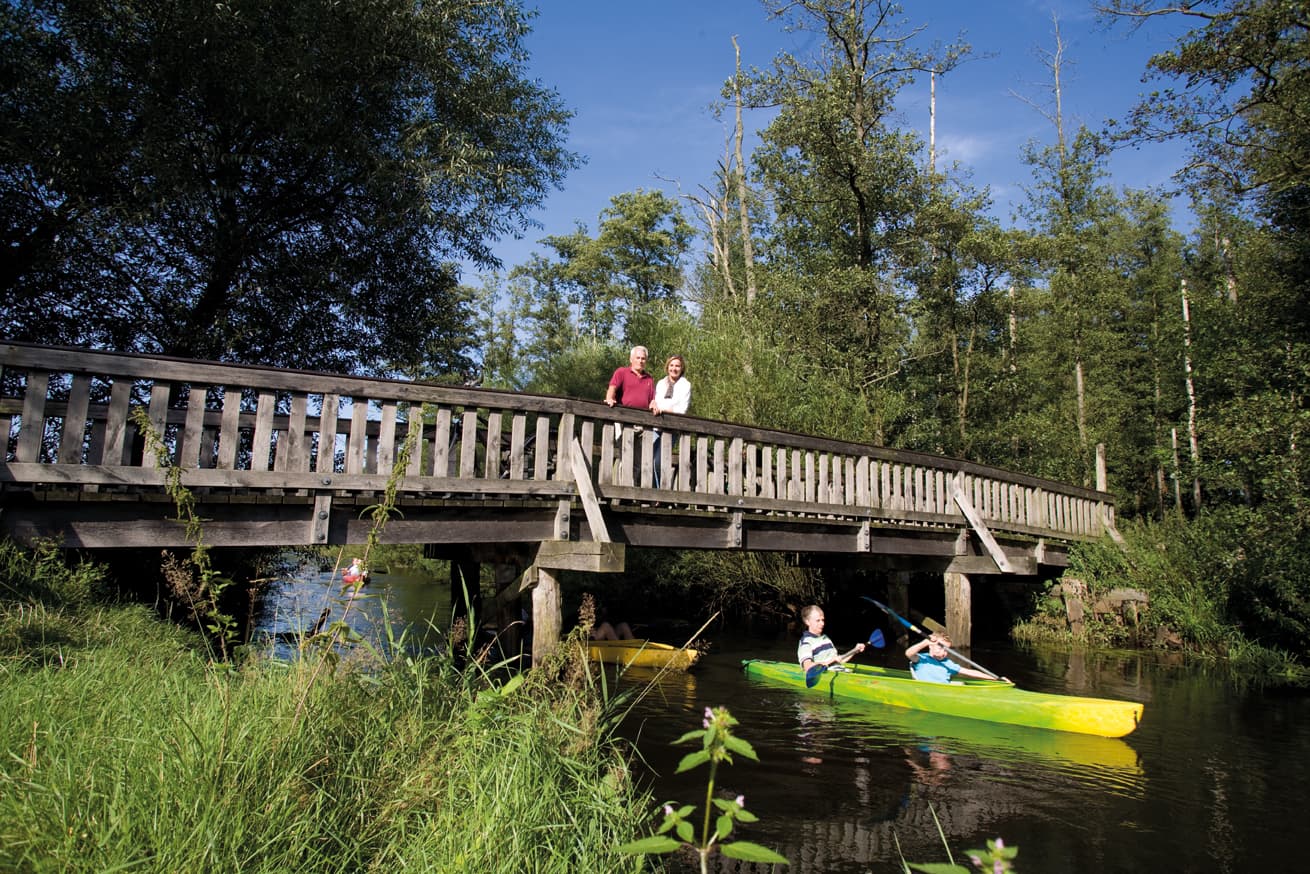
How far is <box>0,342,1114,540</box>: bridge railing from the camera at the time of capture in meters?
5.92

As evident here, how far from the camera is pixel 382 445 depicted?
744 centimetres

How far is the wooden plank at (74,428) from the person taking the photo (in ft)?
19.1

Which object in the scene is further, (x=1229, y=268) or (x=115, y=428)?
(x=1229, y=268)

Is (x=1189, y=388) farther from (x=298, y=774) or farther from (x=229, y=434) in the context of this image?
(x=298, y=774)

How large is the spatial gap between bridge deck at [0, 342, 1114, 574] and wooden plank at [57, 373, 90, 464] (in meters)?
0.01

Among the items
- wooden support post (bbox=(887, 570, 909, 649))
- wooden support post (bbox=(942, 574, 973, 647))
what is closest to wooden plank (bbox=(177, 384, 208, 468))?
wooden support post (bbox=(942, 574, 973, 647))

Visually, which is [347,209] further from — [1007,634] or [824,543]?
[1007,634]

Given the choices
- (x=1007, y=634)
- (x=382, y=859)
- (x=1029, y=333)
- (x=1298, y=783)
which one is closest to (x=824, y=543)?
(x=1298, y=783)

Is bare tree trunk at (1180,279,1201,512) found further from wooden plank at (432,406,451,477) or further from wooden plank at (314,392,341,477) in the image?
wooden plank at (314,392,341,477)

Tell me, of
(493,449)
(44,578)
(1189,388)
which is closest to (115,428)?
(44,578)

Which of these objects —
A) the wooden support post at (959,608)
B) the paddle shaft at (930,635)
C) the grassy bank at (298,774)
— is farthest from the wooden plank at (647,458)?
the wooden support post at (959,608)

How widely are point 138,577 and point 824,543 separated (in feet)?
30.5

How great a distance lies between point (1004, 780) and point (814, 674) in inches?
135

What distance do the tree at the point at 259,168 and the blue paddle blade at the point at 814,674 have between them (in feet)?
27.8
